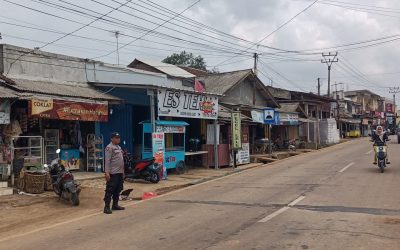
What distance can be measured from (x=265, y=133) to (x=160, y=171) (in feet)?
65.9

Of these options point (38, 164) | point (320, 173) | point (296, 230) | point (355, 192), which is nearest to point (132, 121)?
point (38, 164)

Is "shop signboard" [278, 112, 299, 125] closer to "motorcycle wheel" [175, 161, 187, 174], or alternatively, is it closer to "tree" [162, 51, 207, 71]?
"motorcycle wheel" [175, 161, 187, 174]

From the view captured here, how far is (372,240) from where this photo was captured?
7.45 m

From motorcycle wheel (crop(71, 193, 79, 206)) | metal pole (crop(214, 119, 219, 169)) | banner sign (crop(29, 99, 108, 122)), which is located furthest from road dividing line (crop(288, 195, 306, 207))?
metal pole (crop(214, 119, 219, 169))

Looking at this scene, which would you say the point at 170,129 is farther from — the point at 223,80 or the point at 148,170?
the point at 223,80

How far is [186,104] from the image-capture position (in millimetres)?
19844

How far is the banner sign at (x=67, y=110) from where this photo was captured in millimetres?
14648

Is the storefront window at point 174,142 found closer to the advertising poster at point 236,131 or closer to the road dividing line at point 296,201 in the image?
the advertising poster at point 236,131

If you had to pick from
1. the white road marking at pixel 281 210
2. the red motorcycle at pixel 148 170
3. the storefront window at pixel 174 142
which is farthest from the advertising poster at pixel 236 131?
the white road marking at pixel 281 210

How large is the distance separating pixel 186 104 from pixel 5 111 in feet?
24.6

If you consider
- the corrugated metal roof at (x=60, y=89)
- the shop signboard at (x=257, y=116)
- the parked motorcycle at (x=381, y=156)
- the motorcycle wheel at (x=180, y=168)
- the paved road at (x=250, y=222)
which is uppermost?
the corrugated metal roof at (x=60, y=89)

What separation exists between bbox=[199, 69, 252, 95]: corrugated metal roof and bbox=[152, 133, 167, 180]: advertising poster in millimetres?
14065

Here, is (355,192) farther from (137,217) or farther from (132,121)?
(132,121)

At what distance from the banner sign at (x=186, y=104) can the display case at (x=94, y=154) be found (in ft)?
9.00
